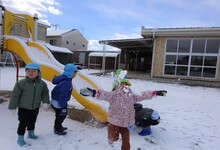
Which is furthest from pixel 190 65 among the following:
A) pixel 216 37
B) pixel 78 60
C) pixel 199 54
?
pixel 78 60

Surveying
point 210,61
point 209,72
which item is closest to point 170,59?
point 210,61

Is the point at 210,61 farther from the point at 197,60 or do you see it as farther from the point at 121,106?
the point at 121,106

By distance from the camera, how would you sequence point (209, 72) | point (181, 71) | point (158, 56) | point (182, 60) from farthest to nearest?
point (158, 56) → point (181, 71) → point (182, 60) → point (209, 72)

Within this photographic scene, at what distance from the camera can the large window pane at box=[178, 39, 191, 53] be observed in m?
14.9

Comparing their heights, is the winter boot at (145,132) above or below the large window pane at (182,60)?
below

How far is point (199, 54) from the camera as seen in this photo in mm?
14477

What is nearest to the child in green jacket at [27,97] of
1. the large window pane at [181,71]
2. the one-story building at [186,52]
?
the one-story building at [186,52]

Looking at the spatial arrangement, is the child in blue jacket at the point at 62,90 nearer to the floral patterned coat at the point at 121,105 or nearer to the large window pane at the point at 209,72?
the floral patterned coat at the point at 121,105

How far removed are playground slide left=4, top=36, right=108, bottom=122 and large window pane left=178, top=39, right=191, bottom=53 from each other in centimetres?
1141

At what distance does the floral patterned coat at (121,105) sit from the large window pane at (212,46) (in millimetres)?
13074

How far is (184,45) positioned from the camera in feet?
49.2

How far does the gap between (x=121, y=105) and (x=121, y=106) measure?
16mm

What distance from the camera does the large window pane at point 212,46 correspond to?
1408cm

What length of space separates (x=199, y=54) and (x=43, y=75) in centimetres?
1271
